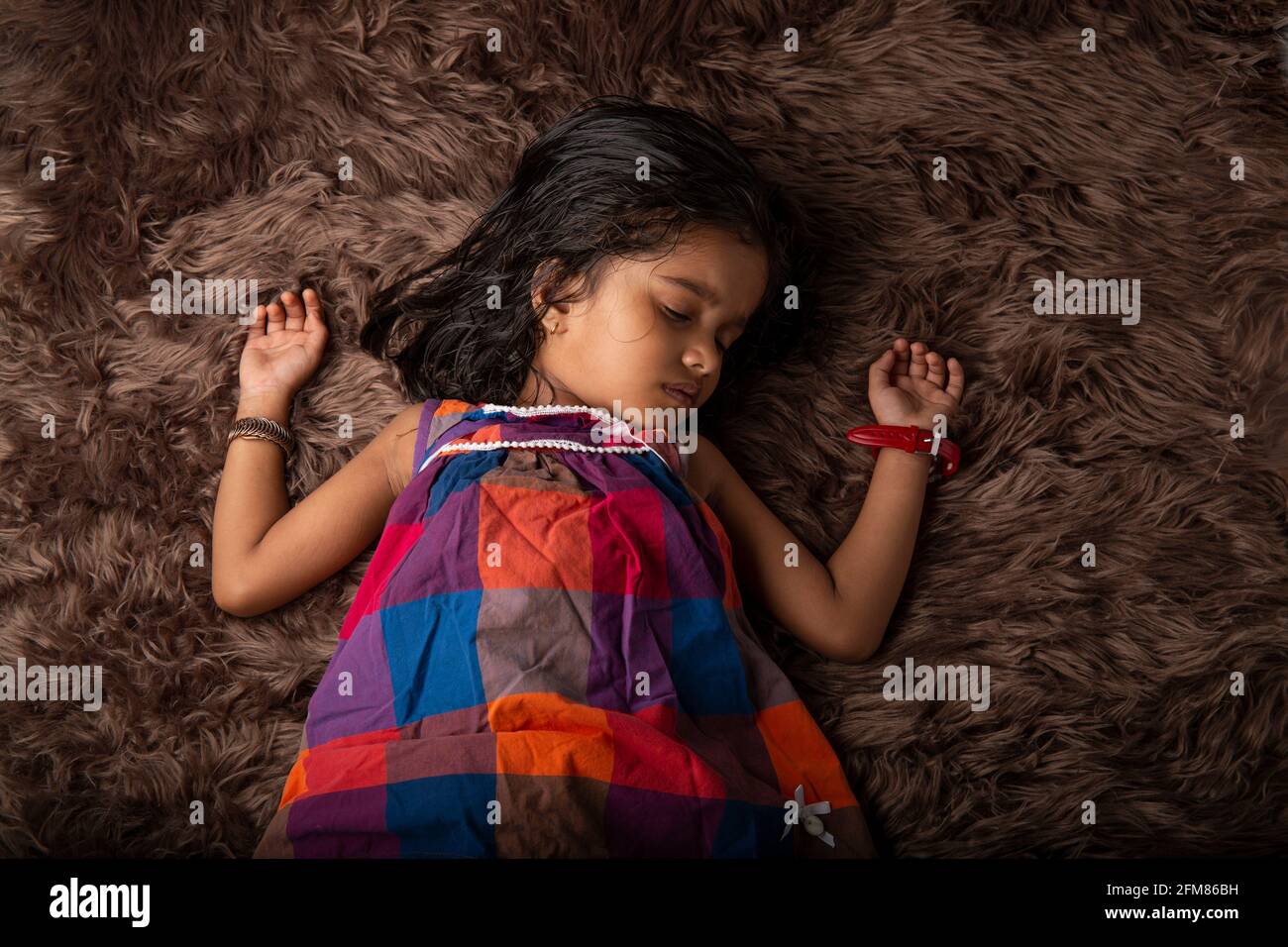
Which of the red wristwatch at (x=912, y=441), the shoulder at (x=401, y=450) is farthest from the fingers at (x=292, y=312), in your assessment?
the red wristwatch at (x=912, y=441)

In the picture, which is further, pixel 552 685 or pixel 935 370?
pixel 935 370

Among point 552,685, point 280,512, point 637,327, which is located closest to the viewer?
point 552,685

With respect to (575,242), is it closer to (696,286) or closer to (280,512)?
(696,286)

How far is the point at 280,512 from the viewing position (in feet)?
4.10

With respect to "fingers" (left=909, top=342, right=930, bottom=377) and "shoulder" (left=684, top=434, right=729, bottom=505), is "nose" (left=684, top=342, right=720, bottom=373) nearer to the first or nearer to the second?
"shoulder" (left=684, top=434, right=729, bottom=505)

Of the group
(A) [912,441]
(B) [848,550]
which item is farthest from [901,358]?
(B) [848,550]

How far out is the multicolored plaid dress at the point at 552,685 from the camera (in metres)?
0.96

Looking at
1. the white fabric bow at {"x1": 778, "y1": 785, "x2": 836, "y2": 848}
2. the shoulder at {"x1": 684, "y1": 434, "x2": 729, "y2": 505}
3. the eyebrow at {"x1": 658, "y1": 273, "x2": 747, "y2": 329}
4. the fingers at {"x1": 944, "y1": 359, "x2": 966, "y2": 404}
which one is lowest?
the white fabric bow at {"x1": 778, "y1": 785, "x2": 836, "y2": 848}

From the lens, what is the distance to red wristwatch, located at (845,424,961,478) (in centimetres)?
126

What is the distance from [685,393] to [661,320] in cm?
10

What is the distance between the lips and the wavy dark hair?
0.13 meters

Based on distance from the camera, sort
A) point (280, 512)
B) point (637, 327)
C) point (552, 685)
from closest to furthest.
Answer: point (552, 685) → point (637, 327) → point (280, 512)

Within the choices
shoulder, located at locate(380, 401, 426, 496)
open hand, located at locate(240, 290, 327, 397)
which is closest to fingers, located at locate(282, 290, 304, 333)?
open hand, located at locate(240, 290, 327, 397)
